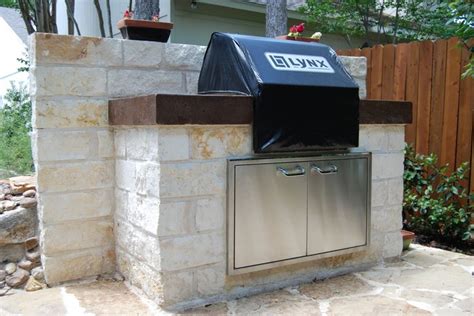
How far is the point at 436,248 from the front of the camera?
3.70 meters

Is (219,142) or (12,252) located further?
(12,252)

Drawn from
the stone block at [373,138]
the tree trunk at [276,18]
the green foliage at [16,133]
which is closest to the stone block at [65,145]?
the stone block at [373,138]

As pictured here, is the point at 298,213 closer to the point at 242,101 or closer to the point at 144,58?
the point at 242,101

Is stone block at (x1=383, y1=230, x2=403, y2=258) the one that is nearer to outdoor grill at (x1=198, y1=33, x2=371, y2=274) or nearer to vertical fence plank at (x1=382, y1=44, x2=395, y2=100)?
outdoor grill at (x1=198, y1=33, x2=371, y2=274)

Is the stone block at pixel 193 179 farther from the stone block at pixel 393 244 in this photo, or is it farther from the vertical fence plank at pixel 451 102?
the vertical fence plank at pixel 451 102

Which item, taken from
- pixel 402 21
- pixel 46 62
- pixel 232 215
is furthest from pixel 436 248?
pixel 402 21

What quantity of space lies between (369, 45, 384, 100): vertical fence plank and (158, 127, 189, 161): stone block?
10.1 feet

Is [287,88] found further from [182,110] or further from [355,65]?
[355,65]

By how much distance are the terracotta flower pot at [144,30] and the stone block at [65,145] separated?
0.70 metres

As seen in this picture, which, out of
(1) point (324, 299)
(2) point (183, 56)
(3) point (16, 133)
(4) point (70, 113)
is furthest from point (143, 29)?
(3) point (16, 133)

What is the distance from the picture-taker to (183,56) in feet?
9.95

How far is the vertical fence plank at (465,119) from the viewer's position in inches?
156

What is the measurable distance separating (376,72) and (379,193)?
214cm

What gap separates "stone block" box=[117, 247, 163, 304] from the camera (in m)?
2.42
